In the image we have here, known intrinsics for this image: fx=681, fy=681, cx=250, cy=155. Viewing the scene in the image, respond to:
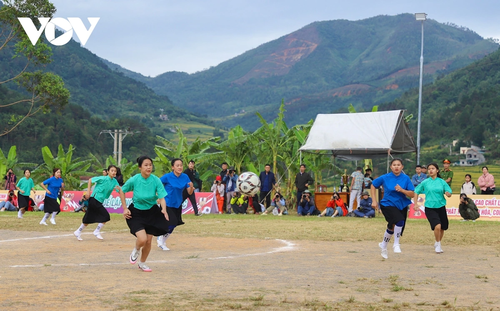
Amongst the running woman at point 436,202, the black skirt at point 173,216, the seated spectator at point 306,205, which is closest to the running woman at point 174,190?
the black skirt at point 173,216

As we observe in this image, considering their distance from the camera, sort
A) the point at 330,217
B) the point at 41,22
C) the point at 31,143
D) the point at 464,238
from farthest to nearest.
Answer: the point at 31,143 < the point at 41,22 < the point at 330,217 < the point at 464,238

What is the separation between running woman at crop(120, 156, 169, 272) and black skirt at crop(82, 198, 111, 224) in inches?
220

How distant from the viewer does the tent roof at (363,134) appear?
25672mm

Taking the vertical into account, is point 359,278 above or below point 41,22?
below

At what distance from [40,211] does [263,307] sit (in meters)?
23.7

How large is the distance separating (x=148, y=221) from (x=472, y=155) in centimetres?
6105

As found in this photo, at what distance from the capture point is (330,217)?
80.9ft

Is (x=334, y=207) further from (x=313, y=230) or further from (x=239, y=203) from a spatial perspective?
(x=313, y=230)

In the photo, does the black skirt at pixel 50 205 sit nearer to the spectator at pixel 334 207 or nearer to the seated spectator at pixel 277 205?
the seated spectator at pixel 277 205

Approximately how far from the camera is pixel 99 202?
51.6 ft

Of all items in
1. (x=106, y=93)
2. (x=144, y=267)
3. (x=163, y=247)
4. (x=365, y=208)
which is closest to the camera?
(x=144, y=267)

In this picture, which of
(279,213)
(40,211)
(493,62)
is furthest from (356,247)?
(493,62)

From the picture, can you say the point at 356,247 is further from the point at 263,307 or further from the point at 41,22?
the point at 41,22

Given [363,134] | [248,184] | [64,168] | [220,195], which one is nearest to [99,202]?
[248,184]
